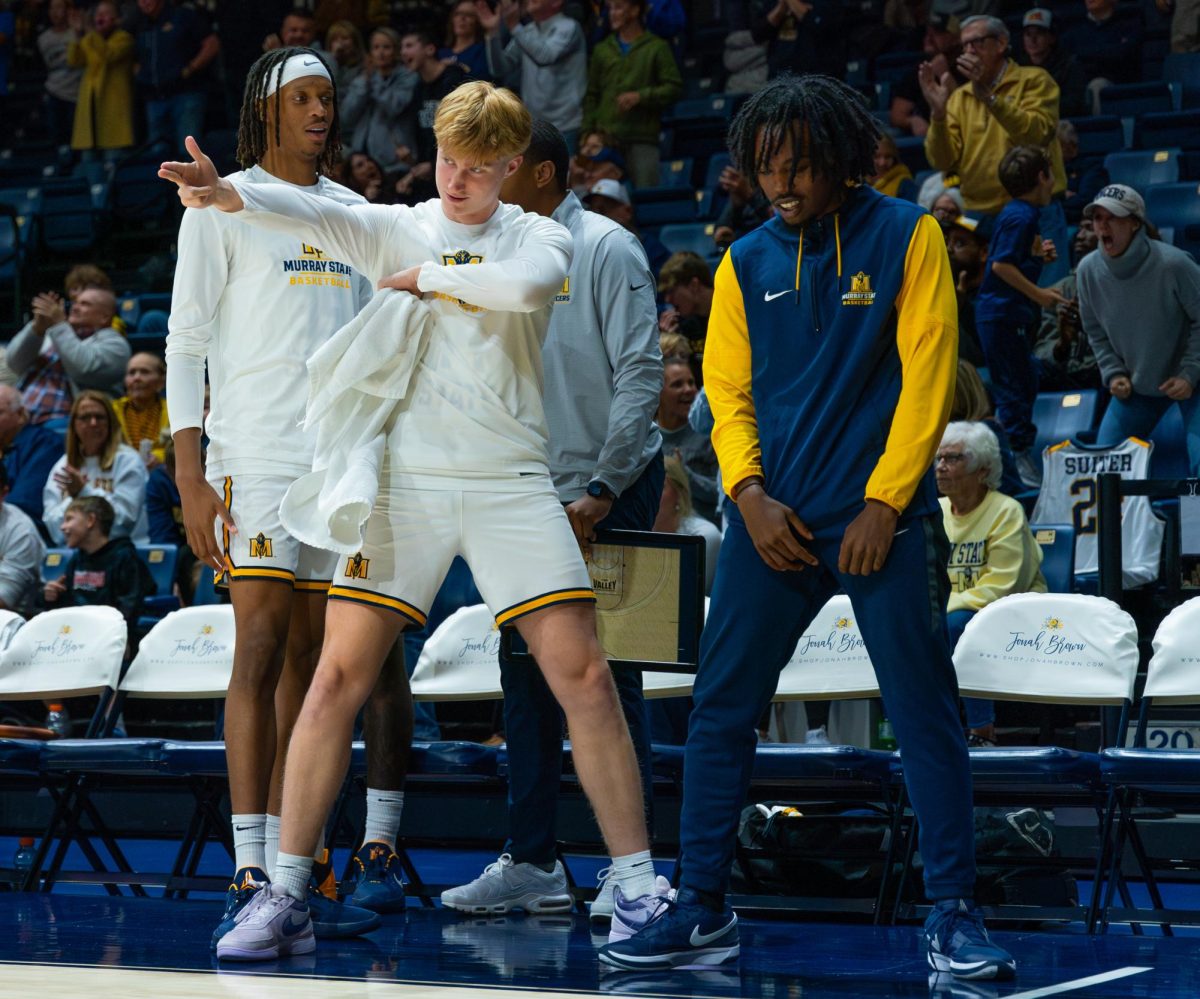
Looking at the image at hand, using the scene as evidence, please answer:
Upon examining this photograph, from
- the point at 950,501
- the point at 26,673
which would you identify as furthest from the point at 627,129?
the point at 26,673

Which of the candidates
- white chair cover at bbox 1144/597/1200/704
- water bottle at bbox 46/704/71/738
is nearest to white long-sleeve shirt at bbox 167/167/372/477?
white chair cover at bbox 1144/597/1200/704

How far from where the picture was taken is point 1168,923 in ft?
12.9

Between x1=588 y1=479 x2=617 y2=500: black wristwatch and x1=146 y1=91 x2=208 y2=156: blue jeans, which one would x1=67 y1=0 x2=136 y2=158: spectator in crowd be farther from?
x1=588 y1=479 x2=617 y2=500: black wristwatch

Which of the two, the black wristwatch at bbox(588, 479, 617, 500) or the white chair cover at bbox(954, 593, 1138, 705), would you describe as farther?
the white chair cover at bbox(954, 593, 1138, 705)

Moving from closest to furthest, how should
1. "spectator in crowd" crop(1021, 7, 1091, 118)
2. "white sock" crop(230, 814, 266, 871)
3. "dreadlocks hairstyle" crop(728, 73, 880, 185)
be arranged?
"dreadlocks hairstyle" crop(728, 73, 880, 185) < "white sock" crop(230, 814, 266, 871) < "spectator in crowd" crop(1021, 7, 1091, 118)

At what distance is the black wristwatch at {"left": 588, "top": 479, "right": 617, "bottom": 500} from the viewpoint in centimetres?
402

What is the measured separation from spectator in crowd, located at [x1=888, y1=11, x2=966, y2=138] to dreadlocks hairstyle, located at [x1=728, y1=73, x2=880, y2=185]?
6.97 metres

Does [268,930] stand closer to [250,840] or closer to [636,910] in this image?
[250,840]

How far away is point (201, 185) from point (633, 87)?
26.1 ft

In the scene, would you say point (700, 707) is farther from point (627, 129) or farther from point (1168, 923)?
point (627, 129)

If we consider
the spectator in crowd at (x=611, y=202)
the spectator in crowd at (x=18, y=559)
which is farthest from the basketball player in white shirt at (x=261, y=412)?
the spectator in crowd at (x=611, y=202)

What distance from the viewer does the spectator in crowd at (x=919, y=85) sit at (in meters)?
10.1

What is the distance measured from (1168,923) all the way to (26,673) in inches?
148

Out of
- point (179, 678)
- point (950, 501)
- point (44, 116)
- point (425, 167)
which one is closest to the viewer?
point (179, 678)
